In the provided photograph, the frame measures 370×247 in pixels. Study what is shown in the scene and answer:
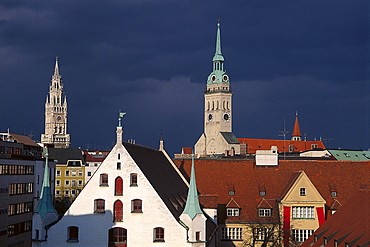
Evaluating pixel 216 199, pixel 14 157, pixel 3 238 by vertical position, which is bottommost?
pixel 3 238

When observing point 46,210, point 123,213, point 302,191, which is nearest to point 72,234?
point 46,210

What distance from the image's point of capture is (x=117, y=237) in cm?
5950

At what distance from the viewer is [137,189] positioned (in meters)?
59.2

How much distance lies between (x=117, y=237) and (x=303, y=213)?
80.4 ft

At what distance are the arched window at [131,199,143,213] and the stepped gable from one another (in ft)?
7.09

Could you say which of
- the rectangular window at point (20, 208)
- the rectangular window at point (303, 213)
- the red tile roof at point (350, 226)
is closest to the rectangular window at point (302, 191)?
the rectangular window at point (303, 213)

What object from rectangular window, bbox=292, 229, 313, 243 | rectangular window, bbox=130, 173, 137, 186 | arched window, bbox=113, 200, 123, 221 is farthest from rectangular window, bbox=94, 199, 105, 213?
rectangular window, bbox=292, 229, 313, 243

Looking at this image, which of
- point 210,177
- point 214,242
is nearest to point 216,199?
point 214,242

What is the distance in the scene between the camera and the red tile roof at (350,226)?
46594 millimetres

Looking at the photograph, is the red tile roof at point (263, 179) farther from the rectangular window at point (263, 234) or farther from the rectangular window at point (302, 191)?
the rectangular window at point (302, 191)

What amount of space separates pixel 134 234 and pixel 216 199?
1396 centimetres

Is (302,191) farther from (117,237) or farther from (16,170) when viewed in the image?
(16,170)

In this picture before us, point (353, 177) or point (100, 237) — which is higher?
point (353, 177)

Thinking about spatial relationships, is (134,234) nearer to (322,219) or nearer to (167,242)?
(167,242)
